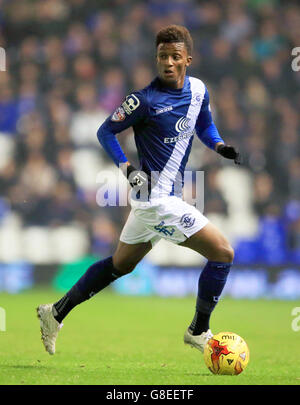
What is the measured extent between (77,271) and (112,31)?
562 cm

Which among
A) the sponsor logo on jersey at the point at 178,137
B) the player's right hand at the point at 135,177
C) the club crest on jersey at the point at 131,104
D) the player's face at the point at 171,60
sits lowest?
the player's right hand at the point at 135,177

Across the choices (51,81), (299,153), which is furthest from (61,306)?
(51,81)

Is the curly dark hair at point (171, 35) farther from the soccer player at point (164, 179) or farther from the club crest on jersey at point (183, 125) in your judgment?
the club crest on jersey at point (183, 125)

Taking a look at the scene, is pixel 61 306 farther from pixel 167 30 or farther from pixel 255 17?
pixel 255 17

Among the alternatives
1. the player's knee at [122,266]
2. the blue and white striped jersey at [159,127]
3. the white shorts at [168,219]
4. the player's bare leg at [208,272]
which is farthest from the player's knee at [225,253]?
the player's knee at [122,266]

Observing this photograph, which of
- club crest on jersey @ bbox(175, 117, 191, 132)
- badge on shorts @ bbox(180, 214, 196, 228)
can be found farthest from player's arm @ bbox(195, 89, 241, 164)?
badge on shorts @ bbox(180, 214, 196, 228)

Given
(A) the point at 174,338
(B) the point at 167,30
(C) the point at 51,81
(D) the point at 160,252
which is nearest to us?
(B) the point at 167,30

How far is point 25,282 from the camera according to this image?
1388 centimetres

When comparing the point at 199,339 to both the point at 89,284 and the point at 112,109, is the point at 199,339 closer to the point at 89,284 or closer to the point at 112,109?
the point at 89,284

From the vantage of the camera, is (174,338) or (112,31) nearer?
(174,338)

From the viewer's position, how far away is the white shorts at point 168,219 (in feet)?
21.2

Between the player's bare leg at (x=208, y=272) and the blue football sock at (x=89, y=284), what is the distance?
2.35 ft

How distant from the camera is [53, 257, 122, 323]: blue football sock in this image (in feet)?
22.7

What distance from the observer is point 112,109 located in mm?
15297
